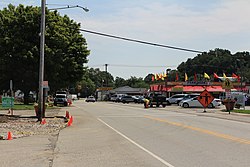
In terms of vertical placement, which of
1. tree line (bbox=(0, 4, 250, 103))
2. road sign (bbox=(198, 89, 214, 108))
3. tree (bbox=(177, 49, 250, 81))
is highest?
tree (bbox=(177, 49, 250, 81))

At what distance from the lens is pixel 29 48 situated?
158 ft

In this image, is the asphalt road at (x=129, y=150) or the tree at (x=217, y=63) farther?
the tree at (x=217, y=63)

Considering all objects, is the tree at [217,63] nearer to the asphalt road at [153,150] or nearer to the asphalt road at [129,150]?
the asphalt road at [153,150]

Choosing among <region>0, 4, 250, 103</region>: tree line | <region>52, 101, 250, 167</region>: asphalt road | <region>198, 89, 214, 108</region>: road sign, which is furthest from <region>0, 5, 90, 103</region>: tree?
<region>52, 101, 250, 167</region>: asphalt road

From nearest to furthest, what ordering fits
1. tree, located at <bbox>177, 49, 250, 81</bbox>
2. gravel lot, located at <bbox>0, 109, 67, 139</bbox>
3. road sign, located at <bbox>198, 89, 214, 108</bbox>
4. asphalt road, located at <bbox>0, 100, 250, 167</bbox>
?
asphalt road, located at <bbox>0, 100, 250, 167</bbox>
gravel lot, located at <bbox>0, 109, 67, 139</bbox>
road sign, located at <bbox>198, 89, 214, 108</bbox>
tree, located at <bbox>177, 49, 250, 81</bbox>

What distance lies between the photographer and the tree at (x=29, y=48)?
48.3 metres

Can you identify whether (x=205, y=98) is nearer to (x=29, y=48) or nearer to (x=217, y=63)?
(x=29, y=48)

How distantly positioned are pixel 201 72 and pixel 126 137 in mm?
155309

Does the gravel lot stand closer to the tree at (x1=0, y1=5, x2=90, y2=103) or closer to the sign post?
the sign post

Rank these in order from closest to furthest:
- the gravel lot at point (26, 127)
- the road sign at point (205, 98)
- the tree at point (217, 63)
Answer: the gravel lot at point (26, 127) < the road sign at point (205, 98) < the tree at point (217, 63)

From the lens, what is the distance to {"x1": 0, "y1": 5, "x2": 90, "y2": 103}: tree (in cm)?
4834

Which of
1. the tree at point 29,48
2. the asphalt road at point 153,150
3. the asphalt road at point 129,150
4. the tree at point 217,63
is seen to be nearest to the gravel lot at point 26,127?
the asphalt road at point 129,150

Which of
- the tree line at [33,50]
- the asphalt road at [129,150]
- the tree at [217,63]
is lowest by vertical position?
the asphalt road at [129,150]

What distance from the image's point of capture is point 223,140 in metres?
16.3
